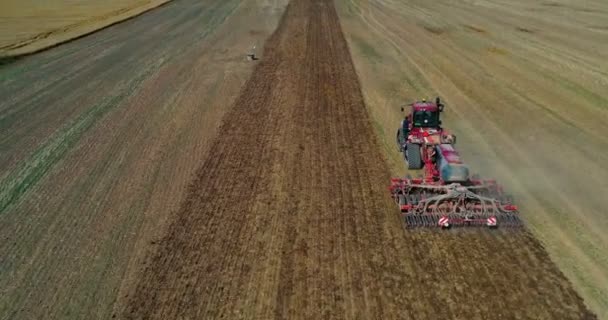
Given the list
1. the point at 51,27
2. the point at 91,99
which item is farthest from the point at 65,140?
the point at 51,27

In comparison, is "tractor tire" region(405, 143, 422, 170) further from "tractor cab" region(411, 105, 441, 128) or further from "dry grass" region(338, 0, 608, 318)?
"tractor cab" region(411, 105, 441, 128)

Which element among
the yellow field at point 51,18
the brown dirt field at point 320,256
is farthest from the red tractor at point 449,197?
the yellow field at point 51,18

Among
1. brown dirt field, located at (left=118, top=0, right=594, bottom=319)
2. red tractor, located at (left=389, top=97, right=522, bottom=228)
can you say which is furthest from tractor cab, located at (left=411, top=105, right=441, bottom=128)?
brown dirt field, located at (left=118, top=0, right=594, bottom=319)

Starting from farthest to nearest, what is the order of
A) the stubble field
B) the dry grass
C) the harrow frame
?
the dry grass
the harrow frame
the stubble field

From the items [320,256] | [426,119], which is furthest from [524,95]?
[320,256]

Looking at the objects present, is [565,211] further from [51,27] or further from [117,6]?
[117,6]

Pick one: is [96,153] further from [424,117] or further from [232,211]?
[424,117]
